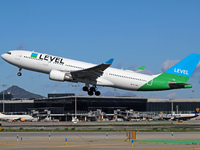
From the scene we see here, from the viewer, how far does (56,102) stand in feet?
541

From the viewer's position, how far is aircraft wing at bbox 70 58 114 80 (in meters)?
57.2

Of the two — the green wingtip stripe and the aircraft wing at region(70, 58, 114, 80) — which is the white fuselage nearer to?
the green wingtip stripe

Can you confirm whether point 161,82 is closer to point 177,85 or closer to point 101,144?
point 177,85

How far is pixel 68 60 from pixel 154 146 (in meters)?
25.1

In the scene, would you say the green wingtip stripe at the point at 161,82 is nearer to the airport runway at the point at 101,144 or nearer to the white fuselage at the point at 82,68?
the white fuselage at the point at 82,68

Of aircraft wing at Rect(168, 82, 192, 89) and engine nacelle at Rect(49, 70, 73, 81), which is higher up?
engine nacelle at Rect(49, 70, 73, 81)

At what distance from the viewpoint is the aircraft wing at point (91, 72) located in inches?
2251

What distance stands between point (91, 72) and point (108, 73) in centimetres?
300

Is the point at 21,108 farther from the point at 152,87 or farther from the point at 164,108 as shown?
the point at 152,87

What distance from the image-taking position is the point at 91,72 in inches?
2328

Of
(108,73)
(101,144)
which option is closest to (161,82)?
(108,73)

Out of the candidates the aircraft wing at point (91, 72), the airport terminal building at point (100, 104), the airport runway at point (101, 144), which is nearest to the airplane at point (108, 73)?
the aircraft wing at point (91, 72)

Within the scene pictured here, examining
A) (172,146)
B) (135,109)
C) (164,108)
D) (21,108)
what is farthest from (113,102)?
(172,146)

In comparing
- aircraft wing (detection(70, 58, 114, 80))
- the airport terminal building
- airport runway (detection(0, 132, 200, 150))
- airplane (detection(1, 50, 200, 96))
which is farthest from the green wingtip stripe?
the airport terminal building
